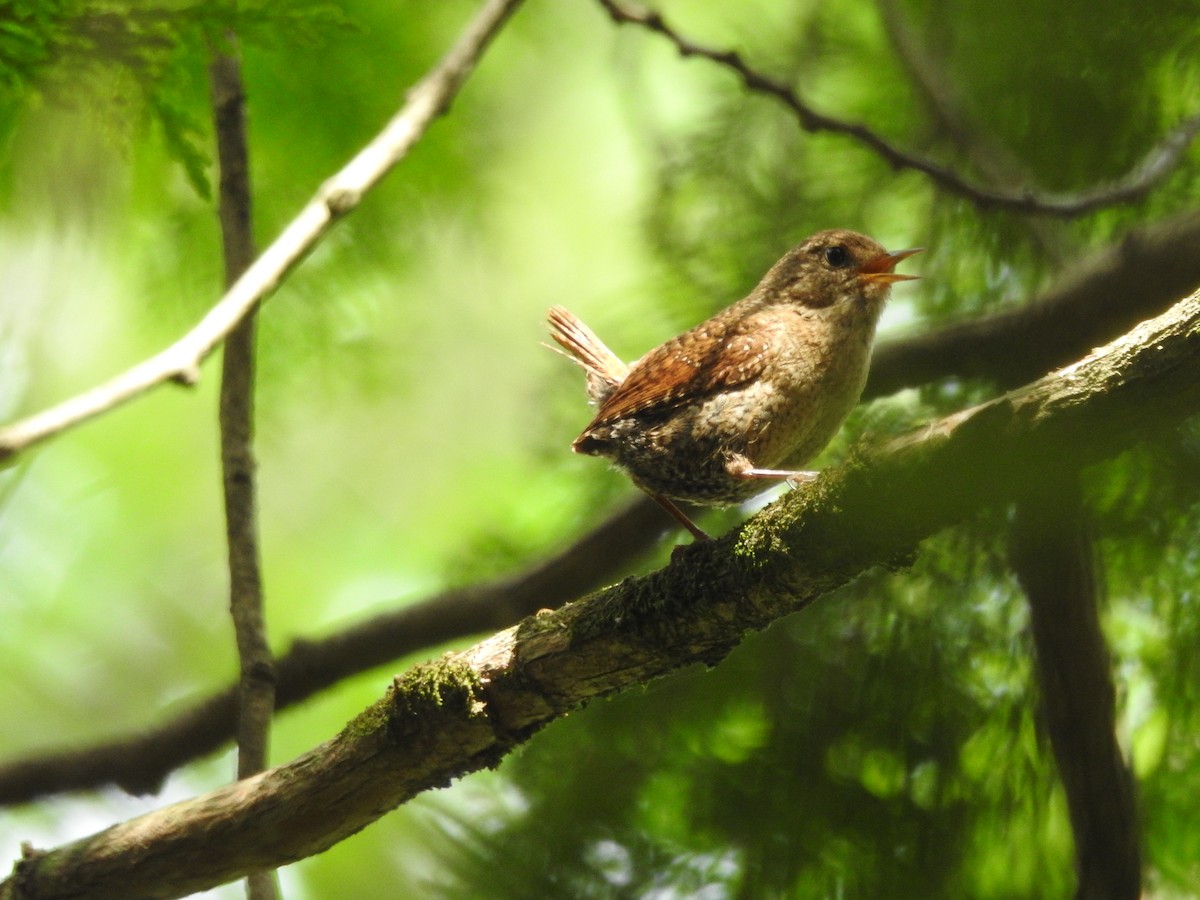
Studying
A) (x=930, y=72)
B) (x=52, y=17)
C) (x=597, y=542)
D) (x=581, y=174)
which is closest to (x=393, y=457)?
(x=581, y=174)

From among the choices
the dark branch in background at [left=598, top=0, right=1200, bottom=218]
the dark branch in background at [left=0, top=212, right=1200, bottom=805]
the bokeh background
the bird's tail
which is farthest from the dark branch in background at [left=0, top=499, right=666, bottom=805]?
the dark branch in background at [left=598, top=0, right=1200, bottom=218]

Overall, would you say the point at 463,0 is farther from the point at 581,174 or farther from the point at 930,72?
the point at 581,174

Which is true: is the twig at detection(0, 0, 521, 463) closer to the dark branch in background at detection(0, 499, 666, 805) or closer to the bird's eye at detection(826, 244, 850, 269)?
the bird's eye at detection(826, 244, 850, 269)

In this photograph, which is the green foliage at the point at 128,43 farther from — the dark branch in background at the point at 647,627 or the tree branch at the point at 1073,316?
the tree branch at the point at 1073,316

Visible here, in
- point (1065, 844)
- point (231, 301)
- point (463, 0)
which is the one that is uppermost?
point (463, 0)

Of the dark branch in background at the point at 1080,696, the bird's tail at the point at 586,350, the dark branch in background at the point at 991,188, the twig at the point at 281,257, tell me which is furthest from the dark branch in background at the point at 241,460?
the dark branch in background at the point at 1080,696
